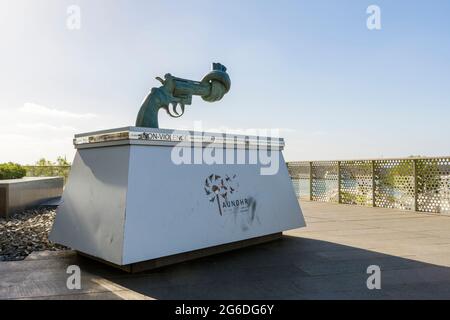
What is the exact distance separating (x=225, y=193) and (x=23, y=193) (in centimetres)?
569

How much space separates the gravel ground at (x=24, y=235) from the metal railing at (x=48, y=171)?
5.21m

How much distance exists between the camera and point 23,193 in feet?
23.8

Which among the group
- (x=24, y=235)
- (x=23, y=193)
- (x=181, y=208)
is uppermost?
(x=181, y=208)

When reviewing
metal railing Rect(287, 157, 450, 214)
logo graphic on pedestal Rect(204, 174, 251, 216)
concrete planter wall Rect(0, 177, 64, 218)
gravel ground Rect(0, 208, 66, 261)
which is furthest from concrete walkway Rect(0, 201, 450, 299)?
concrete planter wall Rect(0, 177, 64, 218)

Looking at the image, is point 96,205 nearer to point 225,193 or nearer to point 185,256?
point 185,256

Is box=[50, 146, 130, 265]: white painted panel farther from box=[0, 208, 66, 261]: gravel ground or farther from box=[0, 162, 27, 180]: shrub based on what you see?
box=[0, 162, 27, 180]: shrub

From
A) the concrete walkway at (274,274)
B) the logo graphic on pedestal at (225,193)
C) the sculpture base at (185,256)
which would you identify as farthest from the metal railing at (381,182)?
the logo graphic on pedestal at (225,193)

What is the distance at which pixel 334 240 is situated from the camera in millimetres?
4398

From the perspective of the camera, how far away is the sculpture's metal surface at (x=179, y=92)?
12.0 feet

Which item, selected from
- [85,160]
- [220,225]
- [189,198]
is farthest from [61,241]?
[220,225]

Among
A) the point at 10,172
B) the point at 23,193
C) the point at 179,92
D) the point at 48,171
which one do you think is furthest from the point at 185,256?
the point at 48,171

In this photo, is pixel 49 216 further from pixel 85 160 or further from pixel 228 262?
pixel 228 262
